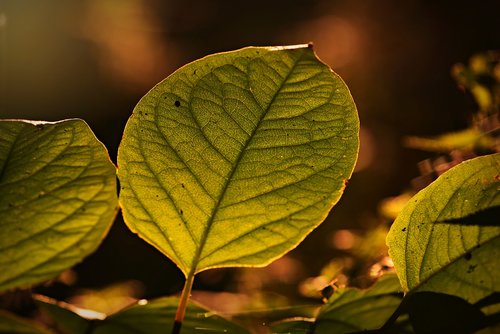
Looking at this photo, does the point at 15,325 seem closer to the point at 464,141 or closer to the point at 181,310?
the point at 181,310

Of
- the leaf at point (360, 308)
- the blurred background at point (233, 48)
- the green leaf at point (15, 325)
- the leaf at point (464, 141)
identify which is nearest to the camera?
the green leaf at point (15, 325)

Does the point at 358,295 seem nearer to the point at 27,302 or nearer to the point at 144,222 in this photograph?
the point at 144,222

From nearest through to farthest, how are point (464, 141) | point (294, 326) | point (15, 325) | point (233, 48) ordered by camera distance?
point (15, 325)
point (294, 326)
point (464, 141)
point (233, 48)

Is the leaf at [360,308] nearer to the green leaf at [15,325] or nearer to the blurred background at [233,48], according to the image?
the green leaf at [15,325]

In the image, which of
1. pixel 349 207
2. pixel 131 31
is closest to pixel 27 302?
pixel 349 207

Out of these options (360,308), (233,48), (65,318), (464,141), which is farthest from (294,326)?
(233,48)

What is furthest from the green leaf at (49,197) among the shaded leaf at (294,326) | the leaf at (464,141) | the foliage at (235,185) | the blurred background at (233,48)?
the blurred background at (233,48)

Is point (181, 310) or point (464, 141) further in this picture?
point (464, 141)
